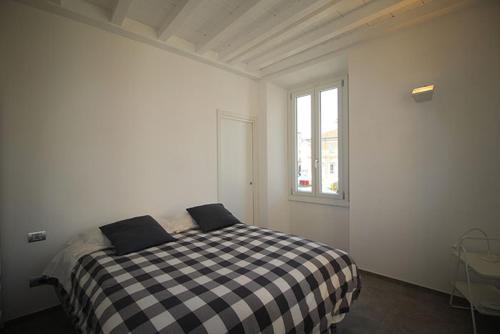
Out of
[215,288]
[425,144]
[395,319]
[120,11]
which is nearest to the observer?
[215,288]

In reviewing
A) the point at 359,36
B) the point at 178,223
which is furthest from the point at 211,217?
the point at 359,36

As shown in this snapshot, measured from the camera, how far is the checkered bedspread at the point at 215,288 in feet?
3.67

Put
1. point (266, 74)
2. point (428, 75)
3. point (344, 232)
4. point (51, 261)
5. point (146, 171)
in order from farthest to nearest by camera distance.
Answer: point (266, 74) → point (344, 232) → point (146, 171) → point (428, 75) → point (51, 261)

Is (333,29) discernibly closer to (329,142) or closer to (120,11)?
(329,142)

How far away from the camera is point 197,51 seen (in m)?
2.91

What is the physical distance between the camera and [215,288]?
1.32 m

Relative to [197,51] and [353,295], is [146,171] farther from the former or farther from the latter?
[353,295]

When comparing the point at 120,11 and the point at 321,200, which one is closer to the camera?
the point at 120,11

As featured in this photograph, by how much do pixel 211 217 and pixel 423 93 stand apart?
2.55m

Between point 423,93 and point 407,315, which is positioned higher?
point 423,93

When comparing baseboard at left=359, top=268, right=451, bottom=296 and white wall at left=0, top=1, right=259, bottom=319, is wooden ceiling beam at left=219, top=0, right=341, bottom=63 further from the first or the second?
baseboard at left=359, top=268, right=451, bottom=296

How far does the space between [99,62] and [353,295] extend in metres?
3.25

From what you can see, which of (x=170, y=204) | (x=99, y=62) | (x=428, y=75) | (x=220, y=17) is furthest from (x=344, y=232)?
(x=99, y=62)

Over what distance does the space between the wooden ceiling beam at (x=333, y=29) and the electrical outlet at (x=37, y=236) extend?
10.4 feet
